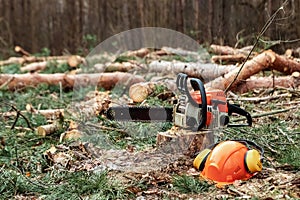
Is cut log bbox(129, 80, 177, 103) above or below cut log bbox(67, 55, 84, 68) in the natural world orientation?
below

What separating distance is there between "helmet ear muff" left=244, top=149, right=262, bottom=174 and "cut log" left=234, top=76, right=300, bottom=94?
6.88 feet

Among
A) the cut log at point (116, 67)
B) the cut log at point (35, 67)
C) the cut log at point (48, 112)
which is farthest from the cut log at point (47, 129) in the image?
the cut log at point (35, 67)

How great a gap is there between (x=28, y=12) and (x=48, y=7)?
0.51m

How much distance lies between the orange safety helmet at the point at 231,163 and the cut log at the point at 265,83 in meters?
2.07

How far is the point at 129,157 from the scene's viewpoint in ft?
13.0

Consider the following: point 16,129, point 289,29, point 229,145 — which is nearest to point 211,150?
point 229,145

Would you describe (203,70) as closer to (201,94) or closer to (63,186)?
(201,94)

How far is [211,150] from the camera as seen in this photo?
11.5 feet

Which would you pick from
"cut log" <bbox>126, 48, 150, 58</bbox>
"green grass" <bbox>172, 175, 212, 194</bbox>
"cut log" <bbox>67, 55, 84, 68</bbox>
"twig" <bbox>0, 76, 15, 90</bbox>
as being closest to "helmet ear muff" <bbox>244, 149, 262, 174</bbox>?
"green grass" <bbox>172, 175, 212, 194</bbox>

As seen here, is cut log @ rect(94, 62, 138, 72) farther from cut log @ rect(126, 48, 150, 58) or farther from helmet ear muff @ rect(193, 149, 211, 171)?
helmet ear muff @ rect(193, 149, 211, 171)

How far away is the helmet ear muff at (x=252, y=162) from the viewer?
3277 millimetres

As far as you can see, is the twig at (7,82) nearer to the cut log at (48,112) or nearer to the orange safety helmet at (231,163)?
the cut log at (48,112)

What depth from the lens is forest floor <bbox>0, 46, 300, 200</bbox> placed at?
3.28m

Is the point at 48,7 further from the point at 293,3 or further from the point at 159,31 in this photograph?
the point at 293,3
